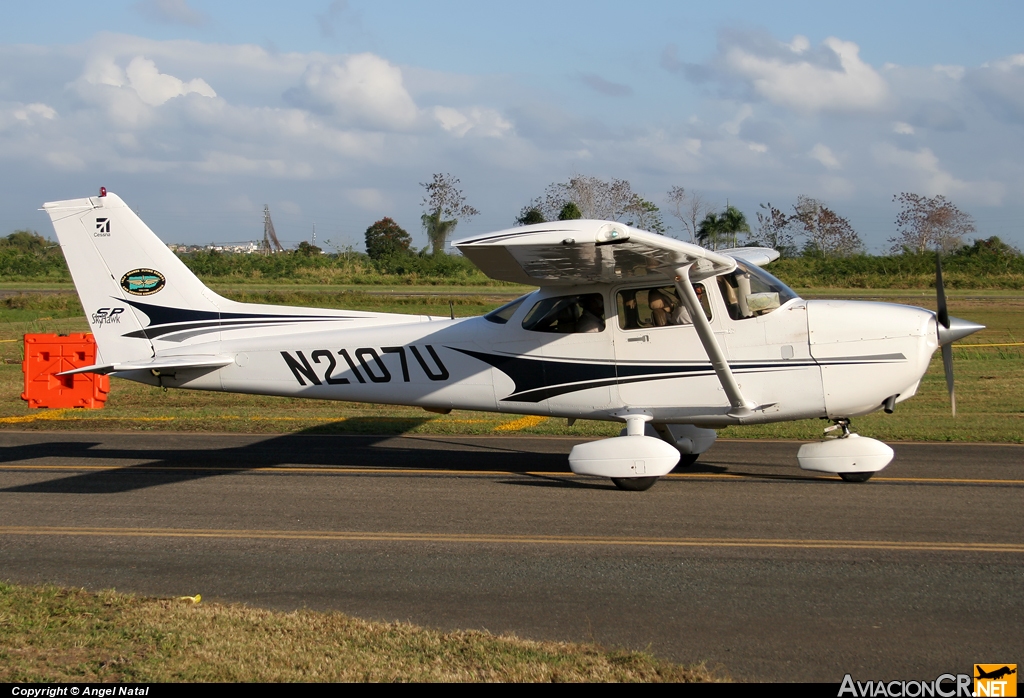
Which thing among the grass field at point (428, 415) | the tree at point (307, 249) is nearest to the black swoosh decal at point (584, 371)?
the grass field at point (428, 415)

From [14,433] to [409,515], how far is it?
804cm

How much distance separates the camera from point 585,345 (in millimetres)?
9898

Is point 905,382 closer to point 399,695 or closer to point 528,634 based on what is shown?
point 528,634

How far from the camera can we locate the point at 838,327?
9.31 metres

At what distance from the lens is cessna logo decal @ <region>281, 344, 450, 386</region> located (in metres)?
10.4

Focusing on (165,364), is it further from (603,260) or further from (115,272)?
(603,260)

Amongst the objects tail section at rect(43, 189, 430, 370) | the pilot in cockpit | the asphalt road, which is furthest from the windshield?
the asphalt road

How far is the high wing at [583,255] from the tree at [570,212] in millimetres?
33065

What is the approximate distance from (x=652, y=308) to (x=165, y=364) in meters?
5.39

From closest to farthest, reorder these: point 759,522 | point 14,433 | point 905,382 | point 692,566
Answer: point 692,566 < point 759,522 < point 905,382 < point 14,433

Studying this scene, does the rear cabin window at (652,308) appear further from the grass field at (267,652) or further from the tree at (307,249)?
the tree at (307,249)

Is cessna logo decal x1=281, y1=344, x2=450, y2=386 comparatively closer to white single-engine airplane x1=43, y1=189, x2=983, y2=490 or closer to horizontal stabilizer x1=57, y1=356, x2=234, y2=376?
white single-engine airplane x1=43, y1=189, x2=983, y2=490

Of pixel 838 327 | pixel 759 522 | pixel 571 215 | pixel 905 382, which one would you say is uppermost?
pixel 571 215

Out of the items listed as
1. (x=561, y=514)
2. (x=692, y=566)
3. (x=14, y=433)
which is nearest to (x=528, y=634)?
(x=692, y=566)
